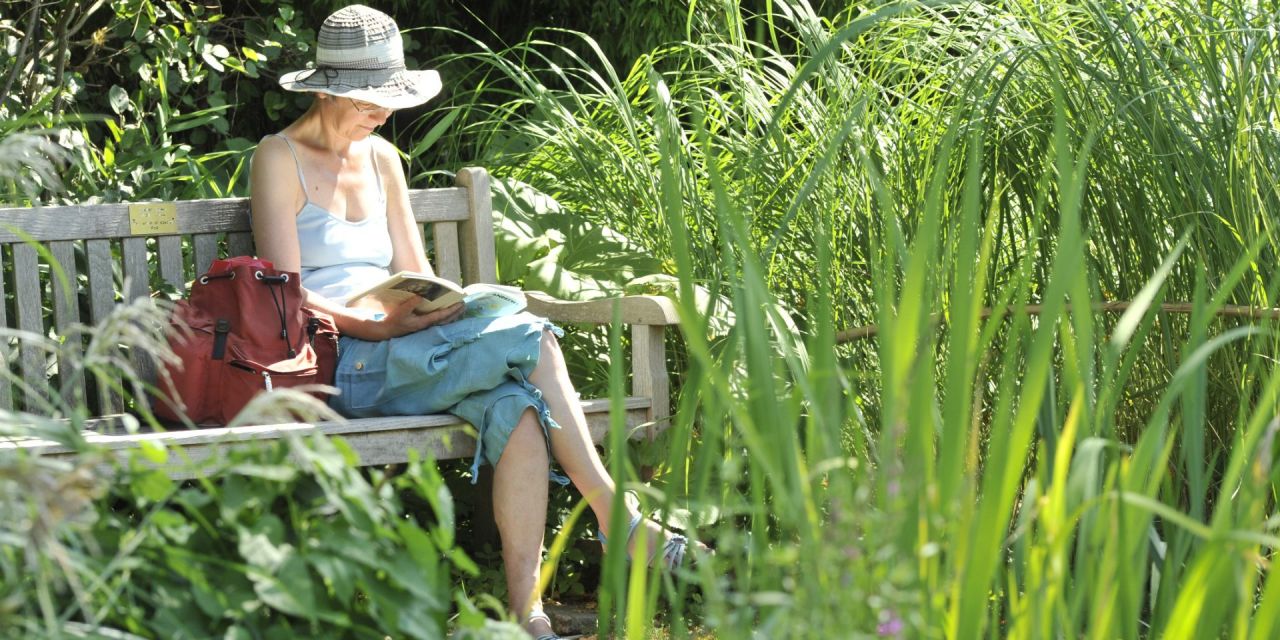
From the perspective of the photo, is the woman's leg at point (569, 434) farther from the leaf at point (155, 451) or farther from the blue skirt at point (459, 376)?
the leaf at point (155, 451)

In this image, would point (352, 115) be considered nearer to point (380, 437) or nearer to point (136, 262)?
point (136, 262)

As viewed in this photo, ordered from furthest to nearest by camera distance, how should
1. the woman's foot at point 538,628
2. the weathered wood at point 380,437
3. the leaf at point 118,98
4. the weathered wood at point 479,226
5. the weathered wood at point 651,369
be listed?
the leaf at point 118,98 → the weathered wood at point 479,226 → the weathered wood at point 651,369 → the woman's foot at point 538,628 → the weathered wood at point 380,437

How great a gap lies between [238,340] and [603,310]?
2.30 feet

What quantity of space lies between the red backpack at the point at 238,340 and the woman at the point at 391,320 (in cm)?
13

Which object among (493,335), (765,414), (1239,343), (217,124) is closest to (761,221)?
(493,335)

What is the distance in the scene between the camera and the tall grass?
1.06 m

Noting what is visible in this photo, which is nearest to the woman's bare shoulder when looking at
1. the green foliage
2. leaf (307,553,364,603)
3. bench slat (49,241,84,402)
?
bench slat (49,241,84,402)

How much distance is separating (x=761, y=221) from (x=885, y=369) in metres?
2.07

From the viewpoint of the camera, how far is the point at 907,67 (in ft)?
10.0

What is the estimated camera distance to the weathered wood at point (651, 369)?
2.73m

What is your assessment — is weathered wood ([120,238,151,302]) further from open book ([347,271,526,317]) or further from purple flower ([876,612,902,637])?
purple flower ([876,612,902,637])

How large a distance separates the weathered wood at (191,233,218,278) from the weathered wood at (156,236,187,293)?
4cm

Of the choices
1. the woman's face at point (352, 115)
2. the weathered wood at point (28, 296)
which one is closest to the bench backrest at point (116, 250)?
the weathered wood at point (28, 296)

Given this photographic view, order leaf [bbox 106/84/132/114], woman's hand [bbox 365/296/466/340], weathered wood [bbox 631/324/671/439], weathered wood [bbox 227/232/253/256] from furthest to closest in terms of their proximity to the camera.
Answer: leaf [bbox 106/84/132/114]
weathered wood [bbox 227/232/253/256]
weathered wood [bbox 631/324/671/439]
woman's hand [bbox 365/296/466/340]
